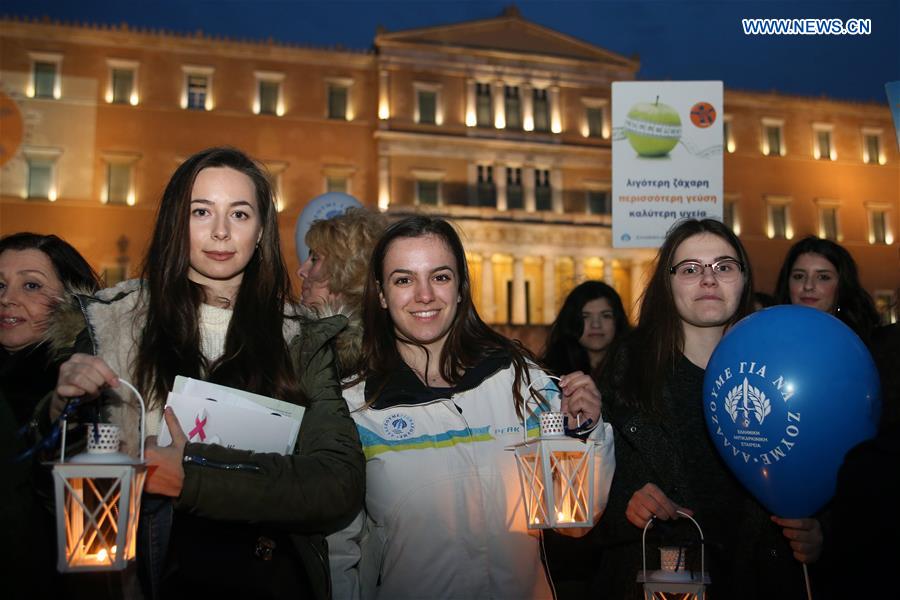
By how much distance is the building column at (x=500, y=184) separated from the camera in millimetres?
29203

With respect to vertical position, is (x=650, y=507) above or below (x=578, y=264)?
below

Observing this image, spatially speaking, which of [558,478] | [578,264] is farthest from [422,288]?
[578,264]

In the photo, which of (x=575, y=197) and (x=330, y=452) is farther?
(x=575, y=197)

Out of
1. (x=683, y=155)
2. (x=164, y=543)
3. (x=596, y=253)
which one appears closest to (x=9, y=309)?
(x=164, y=543)

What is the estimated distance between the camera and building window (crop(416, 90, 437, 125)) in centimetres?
2903

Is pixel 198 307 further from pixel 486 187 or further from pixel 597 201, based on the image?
pixel 597 201

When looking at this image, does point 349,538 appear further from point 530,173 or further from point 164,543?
point 530,173

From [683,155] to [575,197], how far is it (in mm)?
24061

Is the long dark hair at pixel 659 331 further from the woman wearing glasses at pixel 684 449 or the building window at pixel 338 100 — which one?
the building window at pixel 338 100

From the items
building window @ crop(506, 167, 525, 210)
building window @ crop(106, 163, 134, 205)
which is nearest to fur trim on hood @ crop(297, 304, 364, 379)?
building window @ crop(106, 163, 134, 205)

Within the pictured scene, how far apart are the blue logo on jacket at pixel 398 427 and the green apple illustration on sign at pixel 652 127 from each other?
4285 millimetres

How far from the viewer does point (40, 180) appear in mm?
25141

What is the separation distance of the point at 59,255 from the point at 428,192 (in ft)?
83.9

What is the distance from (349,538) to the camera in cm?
269
